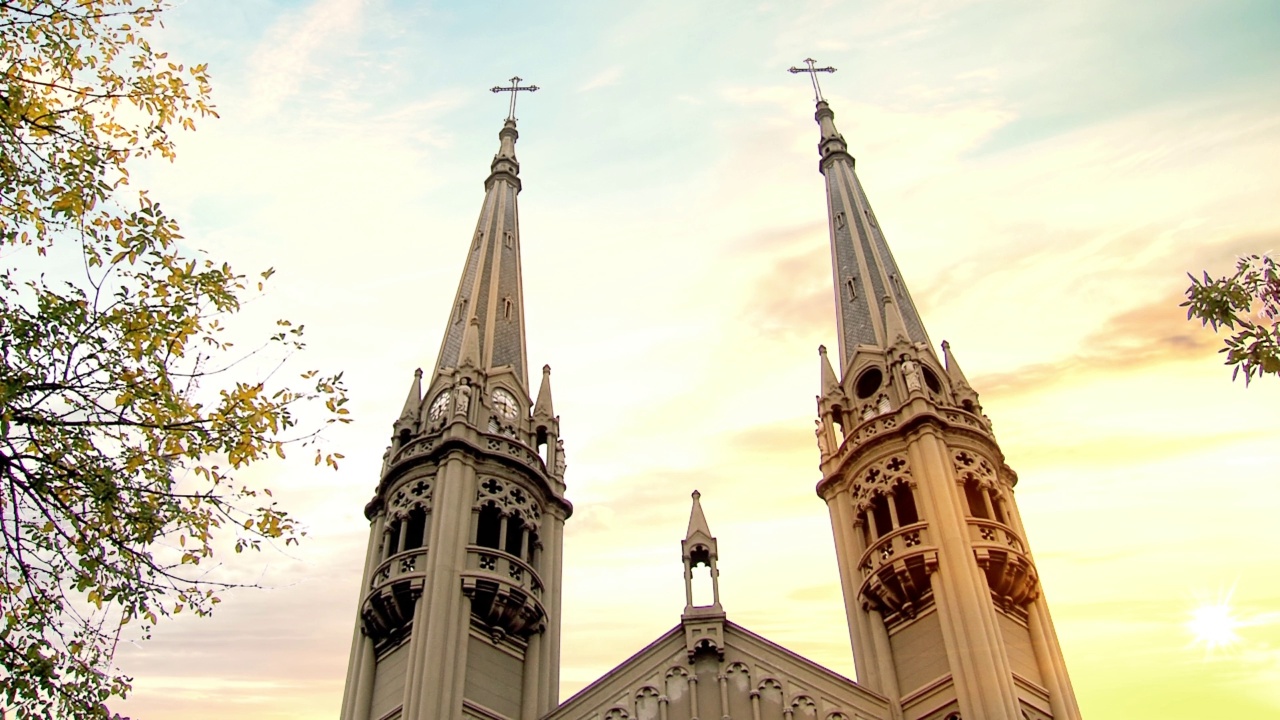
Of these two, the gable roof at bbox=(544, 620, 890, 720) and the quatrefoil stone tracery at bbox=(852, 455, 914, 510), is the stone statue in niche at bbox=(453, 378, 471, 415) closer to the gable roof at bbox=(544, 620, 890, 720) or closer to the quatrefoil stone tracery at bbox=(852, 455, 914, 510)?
the gable roof at bbox=(544, 620, 890, 720)

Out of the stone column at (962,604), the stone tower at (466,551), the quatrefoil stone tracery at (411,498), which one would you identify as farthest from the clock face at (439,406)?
the stone column at (962,604)

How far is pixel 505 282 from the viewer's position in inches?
1789

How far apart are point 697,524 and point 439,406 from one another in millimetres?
10452

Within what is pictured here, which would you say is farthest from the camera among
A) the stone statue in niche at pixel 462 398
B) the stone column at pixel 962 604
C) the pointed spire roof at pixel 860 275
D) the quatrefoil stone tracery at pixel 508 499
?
the pointed spire roof at pixel 860 275

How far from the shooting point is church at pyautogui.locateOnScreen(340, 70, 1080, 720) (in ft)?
94.7

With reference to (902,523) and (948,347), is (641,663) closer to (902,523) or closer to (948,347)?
(902,523)

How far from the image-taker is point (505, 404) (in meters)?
39.1

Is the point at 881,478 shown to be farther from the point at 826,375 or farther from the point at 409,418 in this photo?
the point at 409,418

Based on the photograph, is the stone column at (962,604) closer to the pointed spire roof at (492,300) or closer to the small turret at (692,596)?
the small turret at (692,596)

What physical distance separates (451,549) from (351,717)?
17.3ft

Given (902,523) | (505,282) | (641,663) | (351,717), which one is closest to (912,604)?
(902,523)

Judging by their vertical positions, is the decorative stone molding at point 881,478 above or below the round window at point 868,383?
below

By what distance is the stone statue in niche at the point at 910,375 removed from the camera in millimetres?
35891

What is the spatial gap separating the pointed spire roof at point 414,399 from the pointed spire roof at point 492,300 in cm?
88
